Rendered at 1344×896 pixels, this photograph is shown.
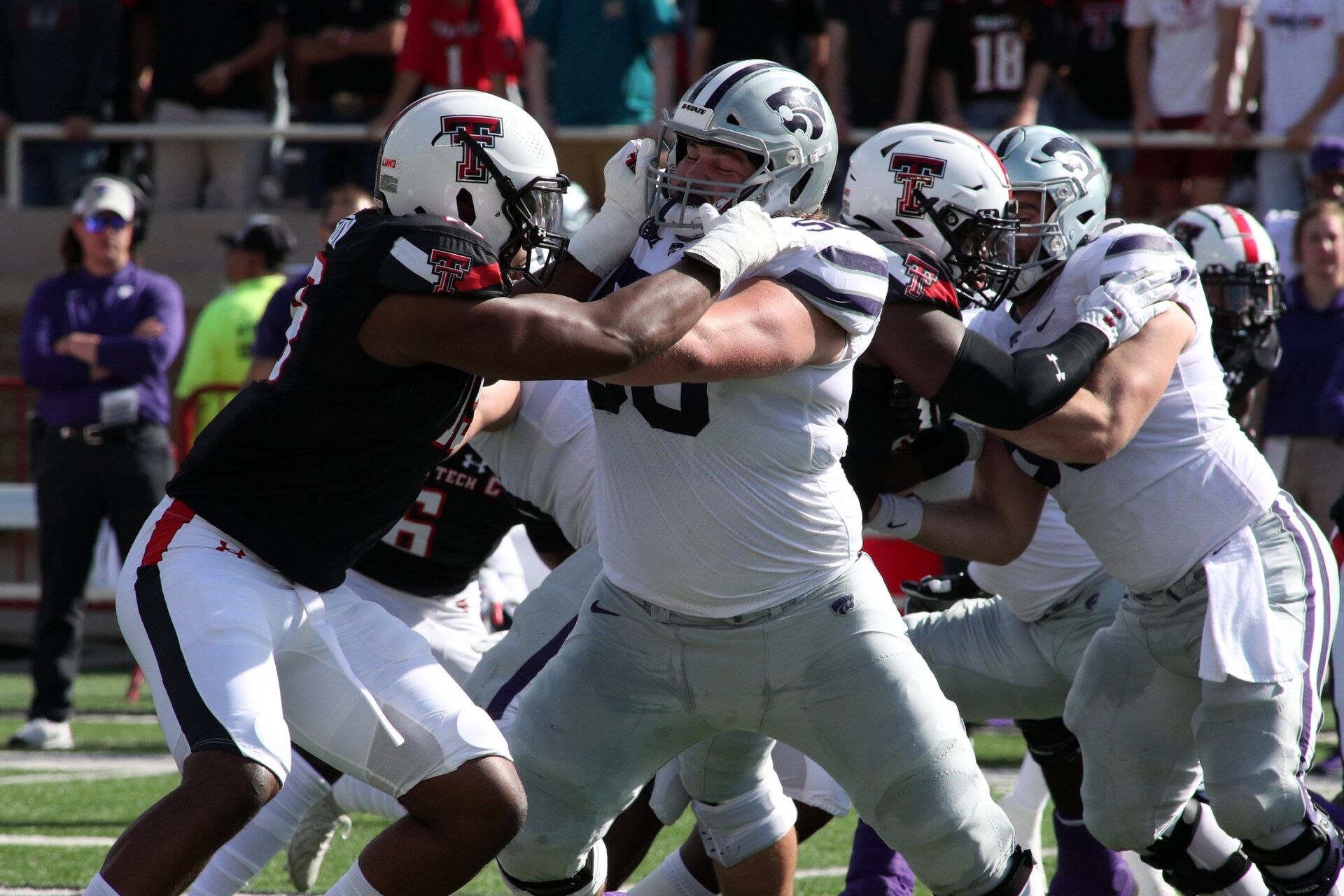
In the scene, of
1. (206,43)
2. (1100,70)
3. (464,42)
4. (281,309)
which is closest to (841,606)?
(281,309)

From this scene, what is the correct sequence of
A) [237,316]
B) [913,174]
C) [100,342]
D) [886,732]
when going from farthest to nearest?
1. [237,316]
2. [100,342]
3. [913,174]
4. [886,732]

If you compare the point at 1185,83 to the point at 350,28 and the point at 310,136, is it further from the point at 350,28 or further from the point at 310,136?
the point at 310,136

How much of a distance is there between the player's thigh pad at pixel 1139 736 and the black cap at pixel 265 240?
5.29 metres

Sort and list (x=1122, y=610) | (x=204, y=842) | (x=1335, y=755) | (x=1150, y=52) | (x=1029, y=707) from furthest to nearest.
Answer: (x=1150, y=52) → (x=1335, y=755) → (x=1029, y=707) → (x=1122, y=610) → (x=204, y=842)

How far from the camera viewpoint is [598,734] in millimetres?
3363

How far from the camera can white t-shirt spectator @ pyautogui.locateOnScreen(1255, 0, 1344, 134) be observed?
8.45m

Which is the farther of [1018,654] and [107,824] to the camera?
[107,824]

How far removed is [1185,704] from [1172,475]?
53cm

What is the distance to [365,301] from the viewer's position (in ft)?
10.3

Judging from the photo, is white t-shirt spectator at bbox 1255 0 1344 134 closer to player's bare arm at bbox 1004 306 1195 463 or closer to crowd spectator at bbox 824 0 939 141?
crowd spectator at bbox 824 0 939 141

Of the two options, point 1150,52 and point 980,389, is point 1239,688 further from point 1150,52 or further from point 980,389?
point 1150,52

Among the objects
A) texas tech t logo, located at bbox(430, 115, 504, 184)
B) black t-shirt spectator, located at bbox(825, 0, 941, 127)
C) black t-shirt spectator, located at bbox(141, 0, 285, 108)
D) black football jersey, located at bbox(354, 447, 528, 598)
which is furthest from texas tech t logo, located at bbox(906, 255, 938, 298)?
black t-shirt spectator, located at bbox(141, 0, 285, 108)

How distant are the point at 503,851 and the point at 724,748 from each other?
1.80ft

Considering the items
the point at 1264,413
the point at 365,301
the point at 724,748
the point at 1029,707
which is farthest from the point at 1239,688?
the point at 1264,413
